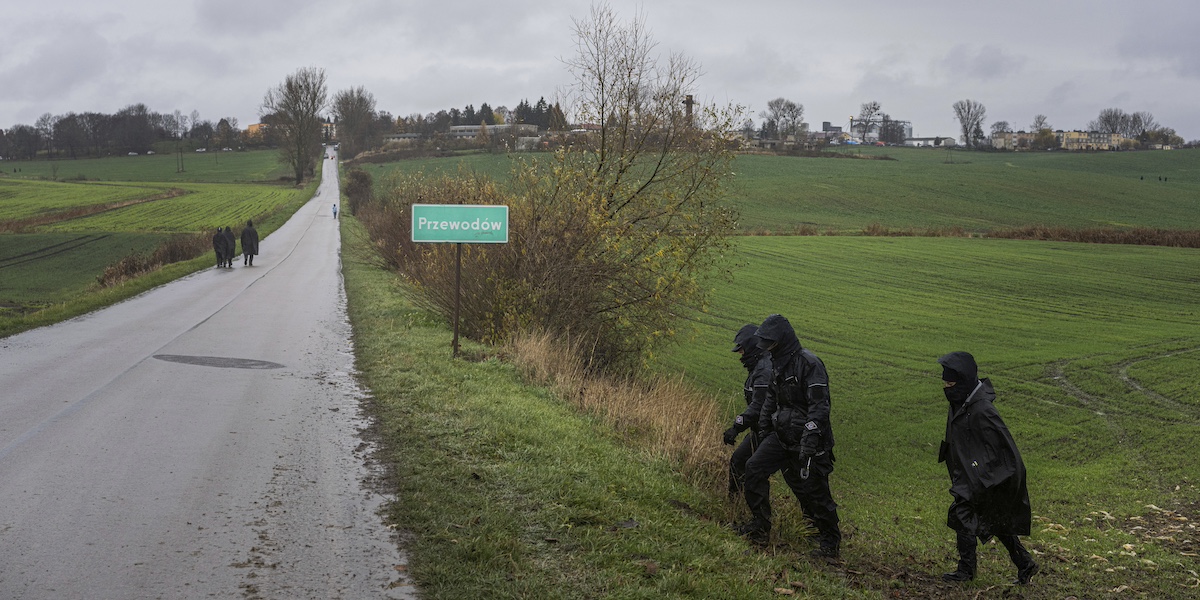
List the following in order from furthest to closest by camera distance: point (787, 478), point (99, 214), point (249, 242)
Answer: point (99, 214) < point (249, 242) < point (787, 478)

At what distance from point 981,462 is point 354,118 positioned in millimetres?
124578

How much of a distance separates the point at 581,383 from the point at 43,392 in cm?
682

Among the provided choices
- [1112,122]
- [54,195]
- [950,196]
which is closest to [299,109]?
[54,195]

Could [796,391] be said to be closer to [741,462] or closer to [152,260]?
[741,462]

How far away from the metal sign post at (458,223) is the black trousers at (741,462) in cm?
665

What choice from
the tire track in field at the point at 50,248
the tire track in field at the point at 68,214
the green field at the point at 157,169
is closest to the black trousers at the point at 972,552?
the tire track in field at the point at 50,248

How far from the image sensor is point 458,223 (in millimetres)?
13930

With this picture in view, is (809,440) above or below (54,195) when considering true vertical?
below

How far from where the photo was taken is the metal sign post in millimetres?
13859

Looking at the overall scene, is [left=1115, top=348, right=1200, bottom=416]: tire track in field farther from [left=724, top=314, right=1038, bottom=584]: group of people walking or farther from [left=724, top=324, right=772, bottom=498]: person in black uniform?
[left=724, top=324, right=772, bottom=498]: person in black uniform

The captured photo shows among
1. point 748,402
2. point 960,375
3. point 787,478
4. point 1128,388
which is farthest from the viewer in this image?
point 1128,388

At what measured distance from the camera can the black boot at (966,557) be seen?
25.5 feet

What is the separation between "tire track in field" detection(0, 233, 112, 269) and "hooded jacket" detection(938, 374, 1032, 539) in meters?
44.8

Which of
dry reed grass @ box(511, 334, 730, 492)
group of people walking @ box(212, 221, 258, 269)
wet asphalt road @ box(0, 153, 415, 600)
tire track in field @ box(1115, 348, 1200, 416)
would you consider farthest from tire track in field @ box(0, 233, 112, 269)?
tire track in field @ box(1115, 348, 1200, 416)
